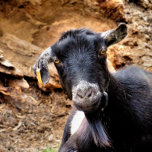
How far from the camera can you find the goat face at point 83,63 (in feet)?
8.36

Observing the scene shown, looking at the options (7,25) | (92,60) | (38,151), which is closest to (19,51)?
(7,25)

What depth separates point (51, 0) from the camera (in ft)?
17.1

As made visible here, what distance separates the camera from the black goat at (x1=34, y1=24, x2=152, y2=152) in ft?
8.68

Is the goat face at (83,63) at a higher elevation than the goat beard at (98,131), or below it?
higher

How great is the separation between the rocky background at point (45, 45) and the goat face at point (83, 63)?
74.9 inches

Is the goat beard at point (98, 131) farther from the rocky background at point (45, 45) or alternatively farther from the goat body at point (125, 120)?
the rocky background at point (45, 45)

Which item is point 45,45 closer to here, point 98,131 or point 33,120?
point 33,120

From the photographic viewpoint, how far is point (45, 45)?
5.46 metres

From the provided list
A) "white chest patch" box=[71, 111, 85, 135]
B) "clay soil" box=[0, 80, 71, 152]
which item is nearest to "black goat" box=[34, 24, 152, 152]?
"white chest patch" box=[71, 111, 85, 135]

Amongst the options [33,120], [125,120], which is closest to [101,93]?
[125,120]

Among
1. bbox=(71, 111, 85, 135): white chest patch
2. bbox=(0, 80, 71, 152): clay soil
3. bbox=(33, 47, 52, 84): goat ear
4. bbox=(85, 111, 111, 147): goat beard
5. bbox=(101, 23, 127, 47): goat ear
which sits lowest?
bbox=(0, 80, 71, 152): clay soil

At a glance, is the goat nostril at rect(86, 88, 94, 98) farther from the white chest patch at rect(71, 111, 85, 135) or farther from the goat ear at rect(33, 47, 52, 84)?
the white chest patch at rect(71, 111, 85, 135)

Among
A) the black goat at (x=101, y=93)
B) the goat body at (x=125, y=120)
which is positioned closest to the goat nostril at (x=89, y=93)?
the black goat at (x=101, y=93)

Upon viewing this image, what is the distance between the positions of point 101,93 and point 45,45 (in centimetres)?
297
